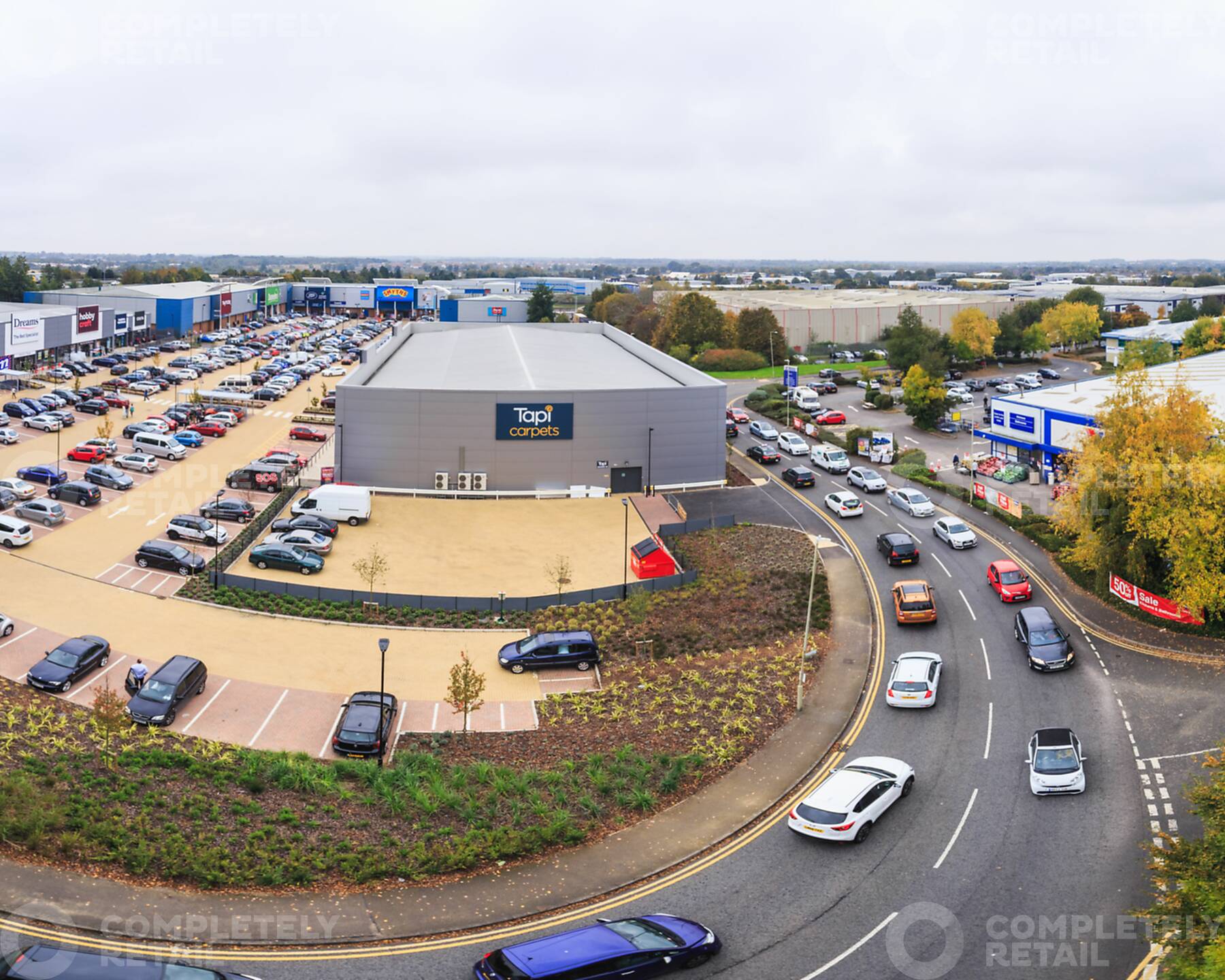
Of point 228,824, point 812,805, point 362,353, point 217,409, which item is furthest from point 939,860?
point 217,409

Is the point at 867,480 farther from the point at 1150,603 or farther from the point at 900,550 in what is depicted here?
the point at 1150,603

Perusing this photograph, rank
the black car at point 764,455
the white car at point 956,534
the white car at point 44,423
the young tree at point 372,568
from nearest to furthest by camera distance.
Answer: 1. the young tree at point 372,568
2. the white car at point 956,534
3. the black car at point 764,455
4. the white car at point 44,423

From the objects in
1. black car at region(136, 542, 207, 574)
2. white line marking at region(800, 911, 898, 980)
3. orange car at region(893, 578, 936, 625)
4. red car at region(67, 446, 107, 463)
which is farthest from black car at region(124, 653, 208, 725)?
red car at region(67, 446, 107, 463)

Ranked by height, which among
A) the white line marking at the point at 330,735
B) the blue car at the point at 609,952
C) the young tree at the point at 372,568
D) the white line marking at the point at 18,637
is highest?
the young tree at the point at 372,568

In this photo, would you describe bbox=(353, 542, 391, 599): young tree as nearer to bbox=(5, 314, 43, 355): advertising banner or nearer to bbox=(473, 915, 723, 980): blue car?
bbox=(473, 915, 723, 980): blue car

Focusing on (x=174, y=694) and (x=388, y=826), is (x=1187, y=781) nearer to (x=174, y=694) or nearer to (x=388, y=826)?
(x=388, y=826)

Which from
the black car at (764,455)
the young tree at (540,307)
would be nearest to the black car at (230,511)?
the black car at (764,455)

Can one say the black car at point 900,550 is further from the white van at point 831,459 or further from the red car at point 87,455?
the red car at point 87,455
